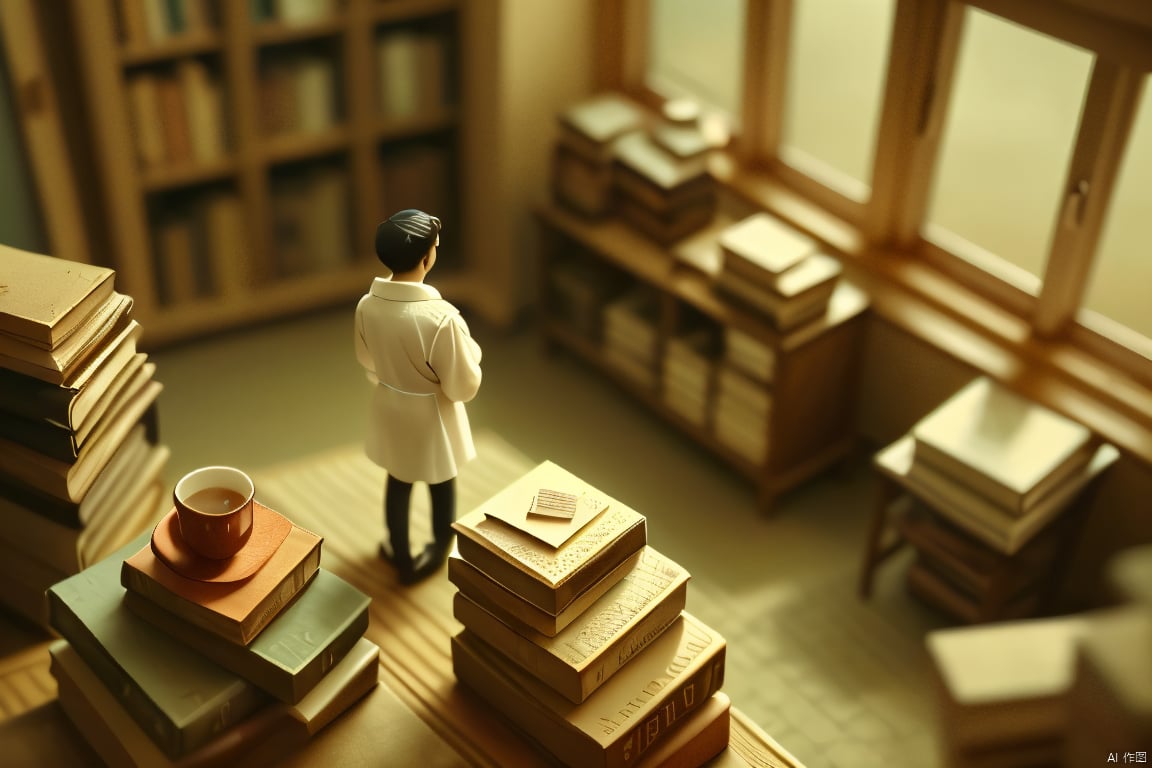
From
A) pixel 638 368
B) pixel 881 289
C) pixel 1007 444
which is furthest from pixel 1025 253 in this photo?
pixel 638 368

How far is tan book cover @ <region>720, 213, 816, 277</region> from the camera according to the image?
132 inches

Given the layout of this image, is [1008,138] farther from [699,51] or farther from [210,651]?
[210,651]

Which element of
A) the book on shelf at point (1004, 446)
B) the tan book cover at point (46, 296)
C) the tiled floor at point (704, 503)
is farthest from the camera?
the tiled floor at point (704, 503)

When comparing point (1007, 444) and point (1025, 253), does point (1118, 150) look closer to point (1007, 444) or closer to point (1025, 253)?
point (1025, 253)

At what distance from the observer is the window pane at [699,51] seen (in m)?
3.96

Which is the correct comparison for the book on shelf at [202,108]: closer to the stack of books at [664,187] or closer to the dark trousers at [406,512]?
the stack of books at [664,187]

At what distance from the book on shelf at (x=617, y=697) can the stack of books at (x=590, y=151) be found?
2.02m

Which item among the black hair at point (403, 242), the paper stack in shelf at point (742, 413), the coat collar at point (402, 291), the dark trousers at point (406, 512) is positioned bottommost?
the paper stack in shelf at point (742, 413)

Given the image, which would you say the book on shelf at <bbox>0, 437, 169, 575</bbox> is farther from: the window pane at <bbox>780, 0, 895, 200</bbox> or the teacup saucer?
the window pane at <bbox>780, 0, 895, 200</bbox>

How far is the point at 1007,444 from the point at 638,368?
4.37ft

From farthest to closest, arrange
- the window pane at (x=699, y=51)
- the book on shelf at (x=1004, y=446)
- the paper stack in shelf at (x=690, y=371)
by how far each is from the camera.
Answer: the window pane at (x=699, y=51)
the paper stack in shelf at (x=690, y=371)
the book on shelf at (x=1004, y=446)

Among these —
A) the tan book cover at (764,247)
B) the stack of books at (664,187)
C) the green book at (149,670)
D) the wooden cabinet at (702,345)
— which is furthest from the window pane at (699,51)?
the green book at (149,670)

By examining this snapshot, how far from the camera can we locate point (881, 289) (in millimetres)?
3572

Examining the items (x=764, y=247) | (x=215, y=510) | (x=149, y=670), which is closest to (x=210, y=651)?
(x=149, y=670)
